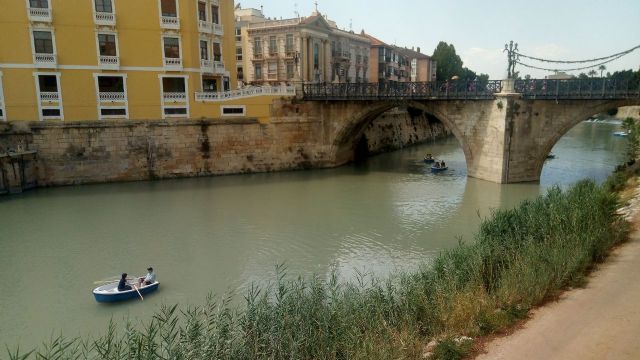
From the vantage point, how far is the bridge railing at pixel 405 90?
25828 millimetres

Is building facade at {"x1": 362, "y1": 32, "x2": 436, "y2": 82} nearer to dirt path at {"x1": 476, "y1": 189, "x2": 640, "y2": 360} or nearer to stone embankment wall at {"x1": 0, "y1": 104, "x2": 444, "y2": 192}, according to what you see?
stone embankment wall at {"x1": 0, "y1": 104, "x2": 444, "y2": 192}

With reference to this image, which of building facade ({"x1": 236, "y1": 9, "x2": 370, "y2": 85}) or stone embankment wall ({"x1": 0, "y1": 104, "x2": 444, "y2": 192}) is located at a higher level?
building facade ({"x1": 236, "y1": 9, "x2": 370, "y2": 85})

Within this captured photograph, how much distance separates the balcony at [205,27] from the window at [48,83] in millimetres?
8902

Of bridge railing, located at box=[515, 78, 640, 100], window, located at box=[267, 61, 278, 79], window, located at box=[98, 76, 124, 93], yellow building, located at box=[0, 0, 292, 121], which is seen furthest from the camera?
window, located at box=[267, 61, 278, 79]

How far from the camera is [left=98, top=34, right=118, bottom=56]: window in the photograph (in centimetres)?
2598

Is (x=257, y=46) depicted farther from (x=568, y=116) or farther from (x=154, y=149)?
(x=568, y=116)

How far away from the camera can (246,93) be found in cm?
2897

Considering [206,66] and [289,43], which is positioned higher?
[289,43]

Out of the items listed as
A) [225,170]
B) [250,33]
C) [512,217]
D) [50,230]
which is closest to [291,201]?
[225,170]

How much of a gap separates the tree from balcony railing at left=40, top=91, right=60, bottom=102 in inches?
2088

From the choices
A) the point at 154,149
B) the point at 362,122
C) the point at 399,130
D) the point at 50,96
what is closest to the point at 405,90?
the point at 362,122

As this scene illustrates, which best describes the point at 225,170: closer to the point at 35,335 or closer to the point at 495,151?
the point at 495,151

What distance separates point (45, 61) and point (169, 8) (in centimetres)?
764

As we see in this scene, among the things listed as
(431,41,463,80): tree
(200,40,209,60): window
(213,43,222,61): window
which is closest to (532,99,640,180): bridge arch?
(213,43,222,61): window
